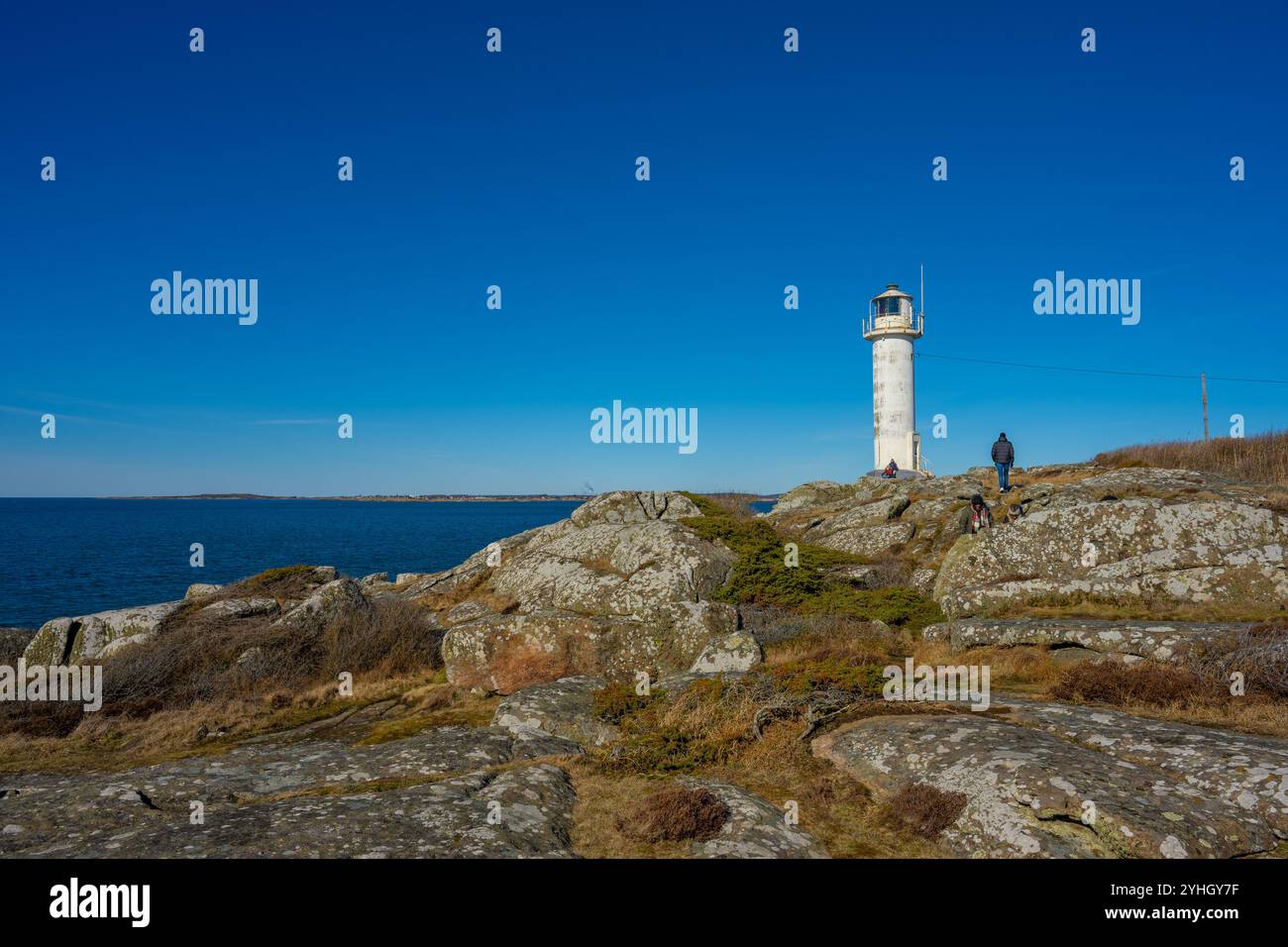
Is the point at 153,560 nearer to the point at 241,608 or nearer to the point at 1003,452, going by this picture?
the point at 241,608

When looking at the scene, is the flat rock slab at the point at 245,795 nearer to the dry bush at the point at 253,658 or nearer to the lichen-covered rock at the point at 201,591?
the dry bush at the point at 253,658

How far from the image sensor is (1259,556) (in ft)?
39.5

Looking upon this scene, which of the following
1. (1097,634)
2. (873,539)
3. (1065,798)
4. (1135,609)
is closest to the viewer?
(1065,798)

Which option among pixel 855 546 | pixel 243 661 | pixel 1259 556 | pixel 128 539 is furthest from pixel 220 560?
pixel 1259 556

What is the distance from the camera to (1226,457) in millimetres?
32219

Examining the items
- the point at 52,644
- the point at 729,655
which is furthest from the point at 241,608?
the point at 729,655

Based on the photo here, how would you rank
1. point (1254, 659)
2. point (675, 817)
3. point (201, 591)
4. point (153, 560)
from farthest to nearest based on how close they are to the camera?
point (153, 560) → point (201, 591) → point (1254, 659) → point (675, 817)

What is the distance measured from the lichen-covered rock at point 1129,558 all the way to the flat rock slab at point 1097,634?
126cm

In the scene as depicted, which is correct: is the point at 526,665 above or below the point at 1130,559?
below

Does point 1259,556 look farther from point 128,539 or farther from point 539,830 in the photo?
point 128,539

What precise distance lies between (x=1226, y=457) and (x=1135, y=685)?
104 ft

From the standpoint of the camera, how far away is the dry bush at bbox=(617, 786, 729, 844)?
19.8 feet

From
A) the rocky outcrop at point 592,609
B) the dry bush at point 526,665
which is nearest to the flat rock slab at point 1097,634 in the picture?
the rocky outcrop at point 592,609
